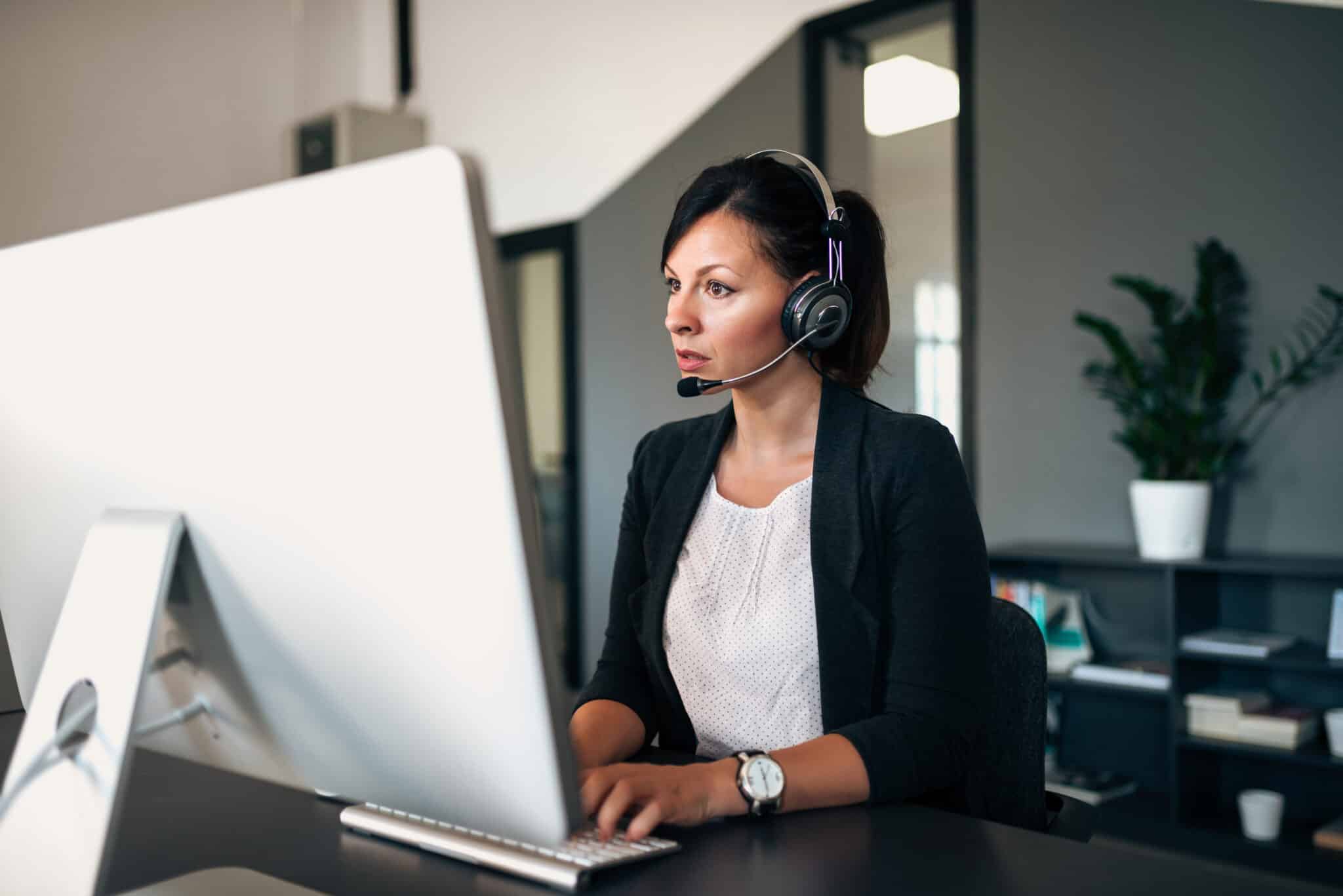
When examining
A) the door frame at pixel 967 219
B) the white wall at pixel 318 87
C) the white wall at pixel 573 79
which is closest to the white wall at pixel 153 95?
the white wall at pixel 318 87

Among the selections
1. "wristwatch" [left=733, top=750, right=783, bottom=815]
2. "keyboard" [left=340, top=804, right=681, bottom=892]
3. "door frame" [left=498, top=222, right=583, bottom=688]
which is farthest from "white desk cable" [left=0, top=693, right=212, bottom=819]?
"door frame" [left=498, top=222, right=583, bottom=688]

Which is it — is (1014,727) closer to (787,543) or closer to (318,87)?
(787,543)

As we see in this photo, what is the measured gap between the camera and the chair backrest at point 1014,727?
1.24 metres

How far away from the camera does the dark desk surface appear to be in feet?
2.54

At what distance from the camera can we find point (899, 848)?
86cm

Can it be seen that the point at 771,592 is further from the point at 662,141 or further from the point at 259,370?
the point at 662,141

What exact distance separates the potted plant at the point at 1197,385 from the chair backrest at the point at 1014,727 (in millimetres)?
1883

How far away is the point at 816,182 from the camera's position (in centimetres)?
145

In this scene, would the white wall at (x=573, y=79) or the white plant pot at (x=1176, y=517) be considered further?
the white wall at (x=573, y=79)

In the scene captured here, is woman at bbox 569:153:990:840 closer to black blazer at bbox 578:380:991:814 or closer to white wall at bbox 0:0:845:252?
black blazer at bbox 578:380:991:814

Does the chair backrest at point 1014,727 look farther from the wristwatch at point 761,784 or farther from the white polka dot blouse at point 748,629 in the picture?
the wristwatch at point 761,784

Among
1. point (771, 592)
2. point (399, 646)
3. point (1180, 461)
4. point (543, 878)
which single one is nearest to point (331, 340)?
point (399, 646)

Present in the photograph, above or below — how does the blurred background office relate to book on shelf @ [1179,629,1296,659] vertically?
above

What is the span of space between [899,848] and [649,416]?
12.6 feet
